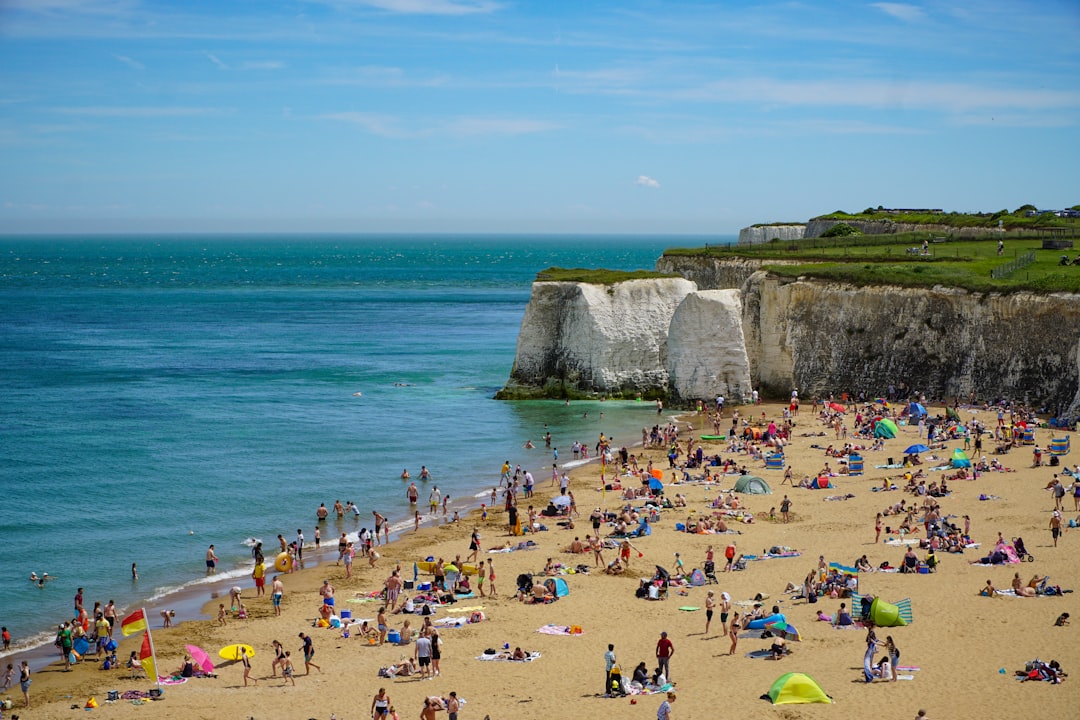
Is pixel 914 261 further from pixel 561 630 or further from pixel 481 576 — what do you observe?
pixel 561 630

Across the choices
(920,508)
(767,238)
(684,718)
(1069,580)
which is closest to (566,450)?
(920,508)

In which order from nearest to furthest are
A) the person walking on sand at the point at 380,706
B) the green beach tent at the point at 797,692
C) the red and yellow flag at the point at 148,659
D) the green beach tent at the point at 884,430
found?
the person walking on sand at the point at 380,706
the green beach tent at the point at 797,692
the red and yellow flag at the point at 148,659
the green beach tent at the point at 884,430

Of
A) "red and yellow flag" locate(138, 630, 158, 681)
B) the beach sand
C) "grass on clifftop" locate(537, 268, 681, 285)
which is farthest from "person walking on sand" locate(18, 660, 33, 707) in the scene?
"grass on clifftop" locate(537, 268, 681, 285)

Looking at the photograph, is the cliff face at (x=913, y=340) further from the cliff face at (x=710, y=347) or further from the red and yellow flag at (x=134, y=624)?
the red and yellow flag at (x=134, y=624)

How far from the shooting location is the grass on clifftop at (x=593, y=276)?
189 ft

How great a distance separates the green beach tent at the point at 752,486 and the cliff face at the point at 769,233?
2373 inches

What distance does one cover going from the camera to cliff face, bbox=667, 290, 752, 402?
5316 centimetres

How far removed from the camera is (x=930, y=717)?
Result: 61.7 ft

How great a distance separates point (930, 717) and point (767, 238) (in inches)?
3211

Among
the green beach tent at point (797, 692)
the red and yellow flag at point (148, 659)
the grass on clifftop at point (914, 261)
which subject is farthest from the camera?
the grass on clifftop at point (914, 261)

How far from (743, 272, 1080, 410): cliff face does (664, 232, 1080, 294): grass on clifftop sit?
2.24ft

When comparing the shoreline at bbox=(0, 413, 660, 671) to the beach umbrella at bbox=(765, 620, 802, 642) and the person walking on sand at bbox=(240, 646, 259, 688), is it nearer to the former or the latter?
the person walking on sand at bbox=(240, 646, 259, 688)

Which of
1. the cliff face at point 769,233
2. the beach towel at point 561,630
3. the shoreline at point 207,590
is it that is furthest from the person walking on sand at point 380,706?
the cliff face at point 769,233

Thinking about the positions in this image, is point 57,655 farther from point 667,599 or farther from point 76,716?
point 667,599
